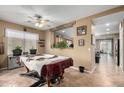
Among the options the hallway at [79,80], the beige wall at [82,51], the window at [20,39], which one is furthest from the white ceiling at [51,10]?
the hallway at [79,80]

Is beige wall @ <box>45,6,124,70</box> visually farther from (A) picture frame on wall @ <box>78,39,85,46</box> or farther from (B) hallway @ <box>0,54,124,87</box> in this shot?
(B) hallway @ <box>0,54,124,87</box>

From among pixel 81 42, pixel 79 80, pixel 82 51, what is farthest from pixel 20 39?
pixel 79 80

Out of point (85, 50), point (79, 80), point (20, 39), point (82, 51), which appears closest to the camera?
point (79, 80)

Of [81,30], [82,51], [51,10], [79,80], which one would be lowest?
[79,80]

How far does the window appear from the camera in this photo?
5.59 metres

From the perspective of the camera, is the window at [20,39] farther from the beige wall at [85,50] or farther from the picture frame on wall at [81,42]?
the picture frame on wall at [81,42]

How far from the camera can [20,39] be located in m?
6.12

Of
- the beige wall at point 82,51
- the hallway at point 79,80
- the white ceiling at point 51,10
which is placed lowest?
the hallway at point 79,80

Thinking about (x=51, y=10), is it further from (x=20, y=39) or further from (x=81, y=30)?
(x=20, y=39)

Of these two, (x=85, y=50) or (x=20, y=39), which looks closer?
(x=85, y=50)

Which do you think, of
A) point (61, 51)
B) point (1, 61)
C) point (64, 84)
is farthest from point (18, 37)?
point (64, 84)

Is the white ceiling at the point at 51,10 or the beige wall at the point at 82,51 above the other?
the white ceiling at the point at 51,10

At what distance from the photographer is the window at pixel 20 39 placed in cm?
559
